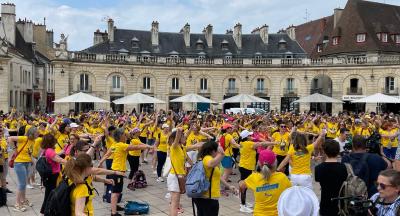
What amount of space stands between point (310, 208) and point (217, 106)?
36.1 metres

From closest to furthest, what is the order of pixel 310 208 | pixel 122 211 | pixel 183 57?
pixel 310 208 < pixel 122 211 < pixel 183 57

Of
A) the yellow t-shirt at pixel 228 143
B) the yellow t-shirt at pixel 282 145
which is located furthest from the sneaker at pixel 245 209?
the yellow t-shirt at pixel 282 145

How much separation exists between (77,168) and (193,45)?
132 feet

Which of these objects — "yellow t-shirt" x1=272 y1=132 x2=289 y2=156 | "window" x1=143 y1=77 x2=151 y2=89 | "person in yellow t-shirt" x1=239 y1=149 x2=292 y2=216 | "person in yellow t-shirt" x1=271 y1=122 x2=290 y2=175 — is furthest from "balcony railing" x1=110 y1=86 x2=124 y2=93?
"person in yellow t-shirt" x1=239 y1=149 x2=292 y2=216

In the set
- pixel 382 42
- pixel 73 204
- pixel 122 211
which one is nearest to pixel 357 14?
pixel 382 42

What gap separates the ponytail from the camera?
14.1 ft

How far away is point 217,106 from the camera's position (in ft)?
131

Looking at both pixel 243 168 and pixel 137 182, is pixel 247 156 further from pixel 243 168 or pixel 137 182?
pixel 137 182

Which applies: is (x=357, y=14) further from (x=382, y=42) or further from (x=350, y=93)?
(x=350, y=93)

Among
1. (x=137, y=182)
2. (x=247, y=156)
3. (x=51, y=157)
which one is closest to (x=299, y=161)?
(x=247, y=156)

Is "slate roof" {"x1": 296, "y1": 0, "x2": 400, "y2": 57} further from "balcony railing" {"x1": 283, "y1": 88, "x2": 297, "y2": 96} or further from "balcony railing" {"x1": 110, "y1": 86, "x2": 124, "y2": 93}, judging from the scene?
"balcony railing" {"x1": 110, "y1": 86, "x2": 124, "y2": 93}

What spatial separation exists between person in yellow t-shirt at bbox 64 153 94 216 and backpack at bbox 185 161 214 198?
145cm

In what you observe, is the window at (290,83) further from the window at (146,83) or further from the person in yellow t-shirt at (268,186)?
the person in yellow t-shirt at (268,186)

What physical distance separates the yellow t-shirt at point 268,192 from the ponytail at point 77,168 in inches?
78.9
